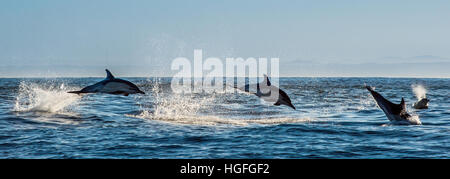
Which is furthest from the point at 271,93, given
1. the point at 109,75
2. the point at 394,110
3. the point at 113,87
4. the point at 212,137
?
the point at 109,75

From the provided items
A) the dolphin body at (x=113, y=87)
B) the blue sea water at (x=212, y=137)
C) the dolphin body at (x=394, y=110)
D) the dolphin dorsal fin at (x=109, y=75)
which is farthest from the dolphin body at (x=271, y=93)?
the dolphin dorsal fin at (x=109, y=75)

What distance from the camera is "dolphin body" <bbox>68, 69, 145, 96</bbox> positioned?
15711 millimetres

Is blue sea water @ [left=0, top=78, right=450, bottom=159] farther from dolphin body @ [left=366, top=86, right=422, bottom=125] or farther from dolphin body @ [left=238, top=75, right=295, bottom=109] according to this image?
dolphin body @ [left=238, top=75, right=295, bottom=109]

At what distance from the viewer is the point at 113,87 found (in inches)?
639

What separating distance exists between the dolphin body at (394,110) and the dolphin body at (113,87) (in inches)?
320

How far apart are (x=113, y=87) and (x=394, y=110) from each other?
976 centimetres

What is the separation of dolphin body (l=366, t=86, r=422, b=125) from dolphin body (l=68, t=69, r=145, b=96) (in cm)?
814

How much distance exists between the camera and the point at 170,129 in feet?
53.0

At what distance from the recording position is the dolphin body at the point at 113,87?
15.7m

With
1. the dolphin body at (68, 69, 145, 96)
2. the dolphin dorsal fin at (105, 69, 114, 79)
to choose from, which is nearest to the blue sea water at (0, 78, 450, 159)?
the dolphin body at (68, 69, 145, 96)

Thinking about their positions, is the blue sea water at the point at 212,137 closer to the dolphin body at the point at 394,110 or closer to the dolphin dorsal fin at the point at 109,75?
the dolphin body at the point at 394,110

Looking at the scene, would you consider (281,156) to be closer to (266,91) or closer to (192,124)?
(266,91)

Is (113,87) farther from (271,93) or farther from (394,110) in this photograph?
(394,110)
